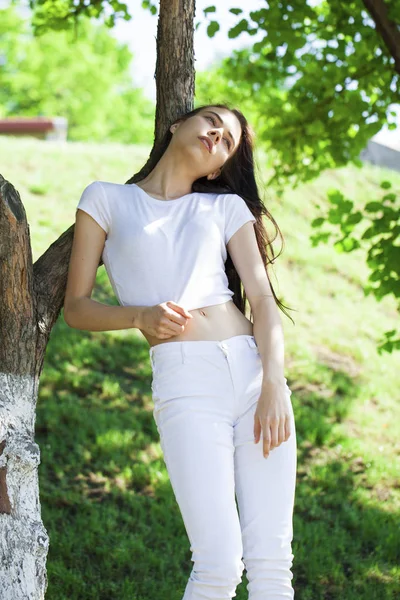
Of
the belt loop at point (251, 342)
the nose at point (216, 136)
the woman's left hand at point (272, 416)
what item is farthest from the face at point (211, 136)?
the woman's left hand at point (272, 416)

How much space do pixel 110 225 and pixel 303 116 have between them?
2.99 metres

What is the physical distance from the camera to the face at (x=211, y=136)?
2.92 meters

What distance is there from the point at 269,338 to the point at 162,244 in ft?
1.63

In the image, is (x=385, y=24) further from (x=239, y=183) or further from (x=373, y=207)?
(x=239, y=183)

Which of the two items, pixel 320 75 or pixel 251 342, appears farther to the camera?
pixel 320 75

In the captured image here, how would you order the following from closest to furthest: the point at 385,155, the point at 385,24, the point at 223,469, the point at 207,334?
1. the point at 223,469
2. the point at 207,334
3. the point at 385,24
4. the point at 385,155

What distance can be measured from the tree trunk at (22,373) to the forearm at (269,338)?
0.75 metres

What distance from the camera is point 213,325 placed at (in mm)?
2660

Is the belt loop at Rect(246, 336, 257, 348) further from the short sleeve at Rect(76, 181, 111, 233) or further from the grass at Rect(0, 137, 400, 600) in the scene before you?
the grass at Rect(0, 137, 400, 600)

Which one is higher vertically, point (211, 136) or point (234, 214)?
point (211, 136)

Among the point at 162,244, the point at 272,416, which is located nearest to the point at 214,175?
the point at 162,244

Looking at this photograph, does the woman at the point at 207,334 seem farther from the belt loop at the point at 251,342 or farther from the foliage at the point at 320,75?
the foliage at the point at 320,75

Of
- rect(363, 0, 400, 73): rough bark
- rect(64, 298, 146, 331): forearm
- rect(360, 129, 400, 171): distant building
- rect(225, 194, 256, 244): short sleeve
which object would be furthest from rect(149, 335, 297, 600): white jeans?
rect(360, 129, 400, 171): distant building

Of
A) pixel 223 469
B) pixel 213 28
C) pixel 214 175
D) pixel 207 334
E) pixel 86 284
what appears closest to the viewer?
pixel 223 469
